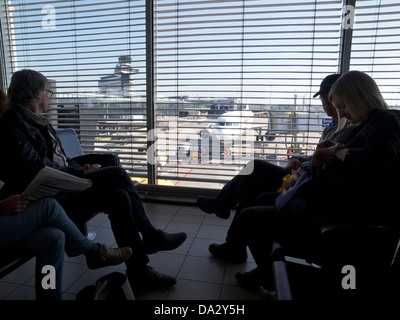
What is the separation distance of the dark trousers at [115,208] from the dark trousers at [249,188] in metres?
0.62

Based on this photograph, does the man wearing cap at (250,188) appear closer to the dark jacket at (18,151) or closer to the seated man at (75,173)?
the seated man at (75,173)

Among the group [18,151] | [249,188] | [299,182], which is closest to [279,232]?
[299,182]

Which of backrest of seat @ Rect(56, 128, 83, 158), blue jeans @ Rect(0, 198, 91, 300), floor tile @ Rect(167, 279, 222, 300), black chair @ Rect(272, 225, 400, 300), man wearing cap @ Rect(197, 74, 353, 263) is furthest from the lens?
backrest of seat @ Rect(56, 128, 83, 158)

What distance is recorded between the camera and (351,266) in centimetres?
127

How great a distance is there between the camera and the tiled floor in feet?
5.79

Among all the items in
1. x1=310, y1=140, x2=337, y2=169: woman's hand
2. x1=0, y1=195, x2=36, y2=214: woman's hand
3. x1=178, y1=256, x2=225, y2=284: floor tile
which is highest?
x1=310, y1=140, x2=337, y2=169: woman's hand

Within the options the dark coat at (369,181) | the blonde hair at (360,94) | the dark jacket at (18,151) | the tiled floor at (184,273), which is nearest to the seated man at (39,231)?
the dark jacket at (18,151)

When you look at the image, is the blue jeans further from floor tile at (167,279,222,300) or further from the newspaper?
floor tile at (167,279,222,300)

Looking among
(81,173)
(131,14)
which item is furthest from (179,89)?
(81,173)

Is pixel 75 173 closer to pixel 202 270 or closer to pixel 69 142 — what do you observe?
pixel 69 142

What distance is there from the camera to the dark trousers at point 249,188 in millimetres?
2092

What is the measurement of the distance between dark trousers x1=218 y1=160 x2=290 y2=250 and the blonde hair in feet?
2.52

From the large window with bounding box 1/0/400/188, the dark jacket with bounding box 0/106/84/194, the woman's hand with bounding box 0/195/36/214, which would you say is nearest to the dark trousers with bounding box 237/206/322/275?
the woman's hand with bounding box 0/195/36/214
